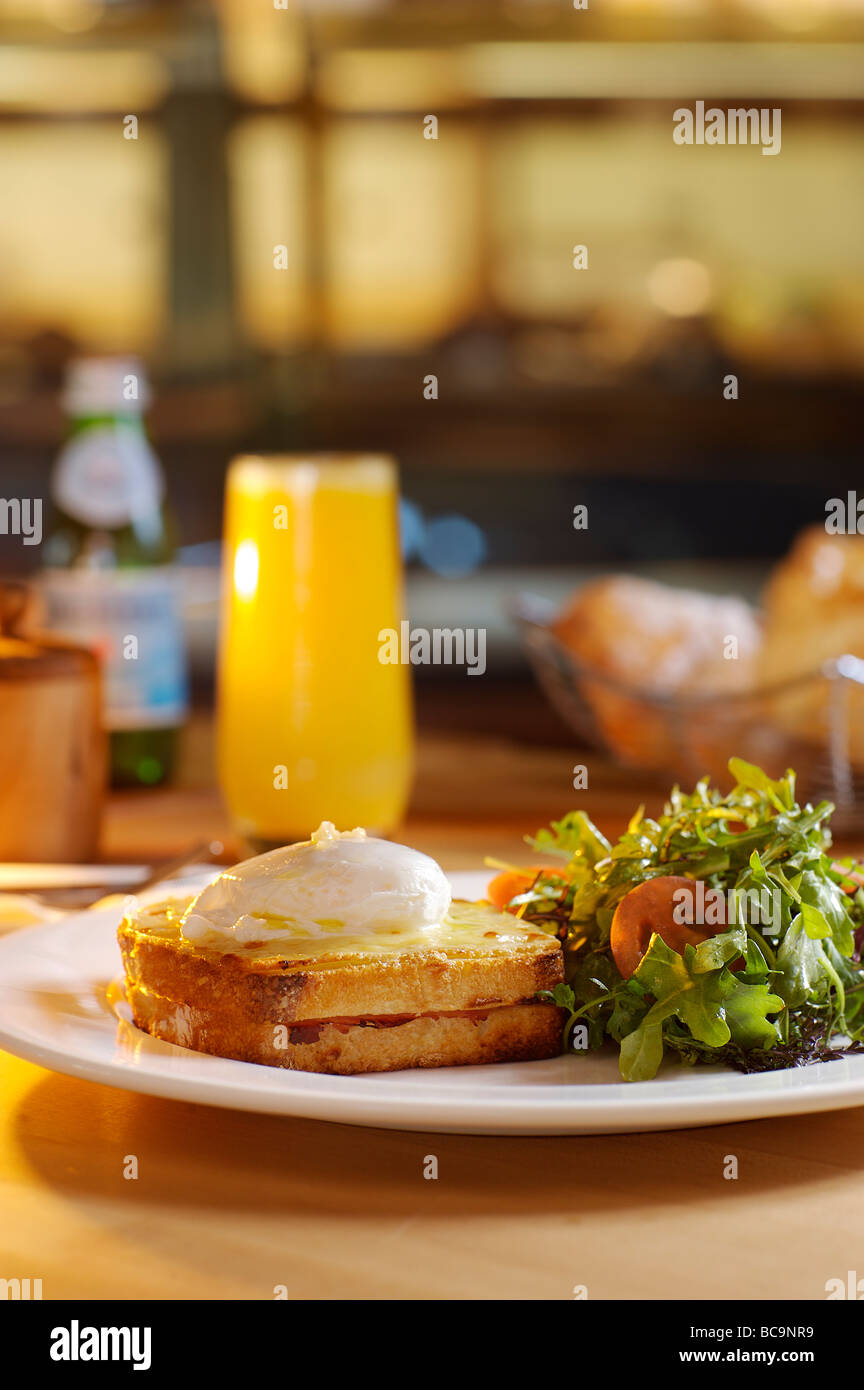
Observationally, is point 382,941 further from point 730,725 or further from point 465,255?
point 465,255

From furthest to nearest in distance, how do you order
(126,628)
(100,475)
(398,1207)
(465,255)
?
(465,255), (100,475), (126,628), (398,1207)

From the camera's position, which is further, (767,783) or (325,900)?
(767,783)

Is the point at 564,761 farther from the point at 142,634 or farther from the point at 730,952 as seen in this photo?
the point at 730,952

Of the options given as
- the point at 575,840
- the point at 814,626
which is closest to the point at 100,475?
the point at 814,626

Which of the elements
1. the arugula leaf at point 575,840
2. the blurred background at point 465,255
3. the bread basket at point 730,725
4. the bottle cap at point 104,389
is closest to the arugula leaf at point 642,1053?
the arugula leaf at point 575,840

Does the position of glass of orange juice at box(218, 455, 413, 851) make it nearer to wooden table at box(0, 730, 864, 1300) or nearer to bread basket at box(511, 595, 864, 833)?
bread basket at box(511, 595, 864, 833)

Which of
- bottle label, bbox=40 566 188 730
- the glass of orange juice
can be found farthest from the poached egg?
bottle label, bbox=40 566 188 730
